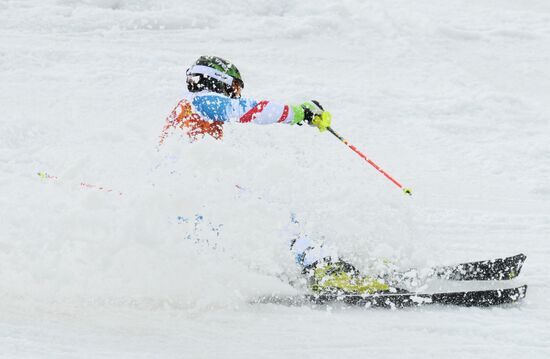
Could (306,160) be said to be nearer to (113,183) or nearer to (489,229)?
(489,229)

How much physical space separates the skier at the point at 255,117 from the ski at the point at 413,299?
0.30 feet

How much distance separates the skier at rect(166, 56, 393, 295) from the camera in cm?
405

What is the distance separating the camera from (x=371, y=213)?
213 inches

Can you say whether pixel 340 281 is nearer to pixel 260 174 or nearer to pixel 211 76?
pixel 260 174

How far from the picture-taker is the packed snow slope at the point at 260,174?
3.57m

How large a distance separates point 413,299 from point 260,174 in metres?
1.31

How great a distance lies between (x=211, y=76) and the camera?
14.1ft

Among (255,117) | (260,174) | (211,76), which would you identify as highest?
(211,76)

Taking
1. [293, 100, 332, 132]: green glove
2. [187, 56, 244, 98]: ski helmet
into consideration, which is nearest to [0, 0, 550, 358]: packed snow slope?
[187, 56, 244, 98]: ski helmet

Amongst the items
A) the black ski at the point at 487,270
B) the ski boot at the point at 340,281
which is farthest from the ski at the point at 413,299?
the black ski at the point at 487,270

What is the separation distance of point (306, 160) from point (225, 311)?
3.29 m

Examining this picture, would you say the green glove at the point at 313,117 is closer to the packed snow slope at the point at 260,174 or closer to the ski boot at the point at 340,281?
the packed snow slope at the point at 260,174

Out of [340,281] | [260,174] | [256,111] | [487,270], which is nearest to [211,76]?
[256,111]

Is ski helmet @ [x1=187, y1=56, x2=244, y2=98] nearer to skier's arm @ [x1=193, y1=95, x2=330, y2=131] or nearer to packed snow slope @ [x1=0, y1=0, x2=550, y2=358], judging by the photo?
skier's arm @ [x1=193, y1=95, x2=330, y2=131]
